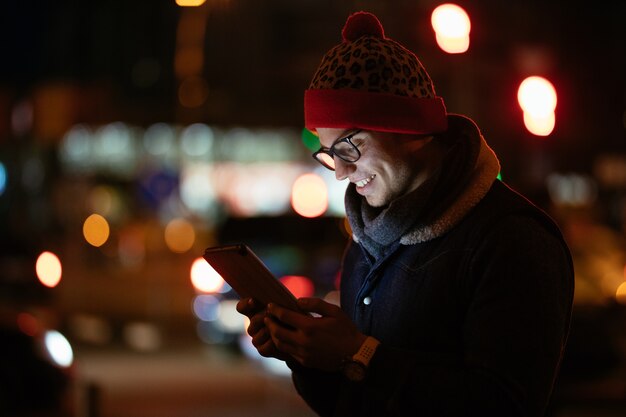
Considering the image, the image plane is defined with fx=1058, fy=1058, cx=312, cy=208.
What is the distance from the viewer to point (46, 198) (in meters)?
36.2

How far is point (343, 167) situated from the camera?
9.07 ft

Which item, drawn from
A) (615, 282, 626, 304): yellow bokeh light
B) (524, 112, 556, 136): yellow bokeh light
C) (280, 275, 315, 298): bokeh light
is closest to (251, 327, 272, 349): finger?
(524, 112, 556, 136): yellow bokeh light

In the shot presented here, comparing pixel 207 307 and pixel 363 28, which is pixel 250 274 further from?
pixel 207 307

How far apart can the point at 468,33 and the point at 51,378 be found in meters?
4.44

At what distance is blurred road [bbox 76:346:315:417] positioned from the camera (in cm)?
1081

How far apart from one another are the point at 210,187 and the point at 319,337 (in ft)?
146


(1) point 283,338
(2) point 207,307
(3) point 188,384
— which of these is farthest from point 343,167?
(2) point 207,307

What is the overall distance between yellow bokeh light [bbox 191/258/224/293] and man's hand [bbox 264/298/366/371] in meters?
12.0

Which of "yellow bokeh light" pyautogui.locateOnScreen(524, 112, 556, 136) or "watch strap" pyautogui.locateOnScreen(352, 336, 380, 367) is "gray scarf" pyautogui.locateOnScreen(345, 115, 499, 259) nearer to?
"watch strap" pyautogui.locateOnScreen(352, 336, 380, 367)

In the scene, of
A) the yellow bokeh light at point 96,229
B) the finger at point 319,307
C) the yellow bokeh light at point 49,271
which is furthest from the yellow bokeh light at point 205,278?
the finger at point 319,307

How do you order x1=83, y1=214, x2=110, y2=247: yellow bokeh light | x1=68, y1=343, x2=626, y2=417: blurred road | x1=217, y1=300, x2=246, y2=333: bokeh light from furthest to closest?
x1=83, y1=214, x2=110, y2=247: yellow bokeh light → x1=217, y1=300, x2=246, y2=333: bokeh light → x1=68, y1=343, x2=626, y2=417: blurred road

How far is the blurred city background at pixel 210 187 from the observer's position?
7547 mm

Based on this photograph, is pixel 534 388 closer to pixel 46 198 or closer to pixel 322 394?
pixel 322 394

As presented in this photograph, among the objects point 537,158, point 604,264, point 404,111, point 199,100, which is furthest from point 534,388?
point 199,100
